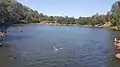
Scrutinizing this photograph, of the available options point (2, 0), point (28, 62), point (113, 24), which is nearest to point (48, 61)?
point (28, 62)

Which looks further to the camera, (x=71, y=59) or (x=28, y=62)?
(x=71, y=59)

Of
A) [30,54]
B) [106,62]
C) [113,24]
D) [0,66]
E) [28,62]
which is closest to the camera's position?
[0,66]

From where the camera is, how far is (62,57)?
54281mm

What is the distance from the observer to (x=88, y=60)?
52656 mm

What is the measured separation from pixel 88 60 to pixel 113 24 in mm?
131281

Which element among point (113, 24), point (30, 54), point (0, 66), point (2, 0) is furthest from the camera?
point (113, 24)

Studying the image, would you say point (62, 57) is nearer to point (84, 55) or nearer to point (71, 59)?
point (71, 59)

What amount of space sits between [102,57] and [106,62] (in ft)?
18.4

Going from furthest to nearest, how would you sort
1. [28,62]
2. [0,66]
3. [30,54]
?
[30,54], [28,62], [0,66]

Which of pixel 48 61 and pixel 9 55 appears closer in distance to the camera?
pixel 48 61

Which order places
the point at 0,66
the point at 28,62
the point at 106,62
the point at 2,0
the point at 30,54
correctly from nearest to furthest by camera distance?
the point at 0,66 → the point at 28,62 → the point at 106,62 → the point at 30,54 → the point at 2,0

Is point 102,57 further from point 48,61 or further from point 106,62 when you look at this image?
point 48,61

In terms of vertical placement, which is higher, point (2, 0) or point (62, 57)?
point (2, 0)

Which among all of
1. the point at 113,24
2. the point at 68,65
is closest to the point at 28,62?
the point at 68,65
